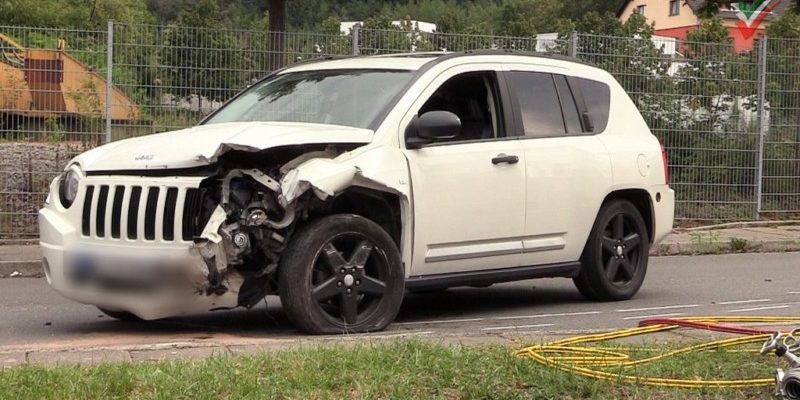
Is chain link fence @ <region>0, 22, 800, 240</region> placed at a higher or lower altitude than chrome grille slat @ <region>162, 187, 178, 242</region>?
higher

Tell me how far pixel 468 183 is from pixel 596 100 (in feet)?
6.00

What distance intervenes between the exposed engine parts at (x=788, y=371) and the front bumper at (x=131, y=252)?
10.1 ft

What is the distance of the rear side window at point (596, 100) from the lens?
8742mm

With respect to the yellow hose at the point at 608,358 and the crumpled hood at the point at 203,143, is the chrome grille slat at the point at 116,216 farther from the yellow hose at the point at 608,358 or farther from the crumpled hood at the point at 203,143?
the yellow hose at the point at 608,358

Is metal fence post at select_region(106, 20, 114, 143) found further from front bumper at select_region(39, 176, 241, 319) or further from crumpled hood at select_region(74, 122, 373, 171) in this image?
front bumper at select_region(39, 176, 241, 319)

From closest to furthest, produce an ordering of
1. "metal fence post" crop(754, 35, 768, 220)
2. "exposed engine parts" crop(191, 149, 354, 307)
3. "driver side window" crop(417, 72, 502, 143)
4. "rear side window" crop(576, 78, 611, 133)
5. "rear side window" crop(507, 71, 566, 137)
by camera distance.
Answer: "exposed engine parts" crop(191, 149, 354, 307) < "driver side window" crop(417, 72, 502, 143) < "rear side window" crop(507, 71, 566, 137) < "rear side window" crop(576, 78, 611, 133) < "metal fence post" crop(754, 35, 768, 220)

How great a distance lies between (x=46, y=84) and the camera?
12.3 metres

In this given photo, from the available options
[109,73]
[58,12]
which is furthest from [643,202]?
[58,12]

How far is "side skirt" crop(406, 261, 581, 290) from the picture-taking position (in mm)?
7438

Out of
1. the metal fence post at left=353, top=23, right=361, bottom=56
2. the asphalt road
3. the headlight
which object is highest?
the metal fence post at left=353, top=23, right=361, bottom=56

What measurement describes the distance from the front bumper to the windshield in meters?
1.33

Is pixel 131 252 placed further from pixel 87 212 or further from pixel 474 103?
pixel 474 103

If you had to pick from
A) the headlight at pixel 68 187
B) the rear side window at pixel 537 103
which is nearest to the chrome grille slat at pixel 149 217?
the headlight at pixel 68 187

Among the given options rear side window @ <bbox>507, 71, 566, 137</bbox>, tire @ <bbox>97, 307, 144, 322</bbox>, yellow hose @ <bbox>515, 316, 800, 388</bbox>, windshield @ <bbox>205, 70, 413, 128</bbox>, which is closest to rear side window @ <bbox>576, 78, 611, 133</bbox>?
rear side window @ <bbox>507, 71, 566, 137</bbox>
